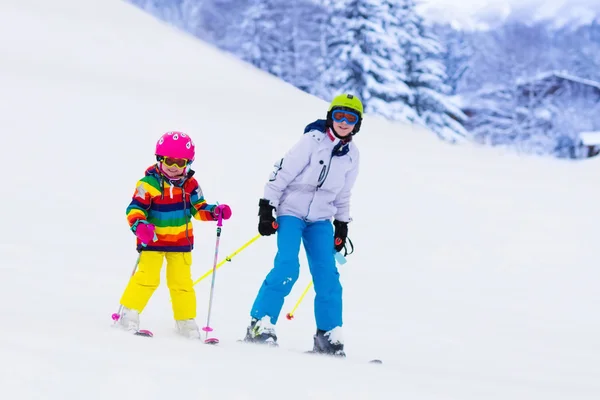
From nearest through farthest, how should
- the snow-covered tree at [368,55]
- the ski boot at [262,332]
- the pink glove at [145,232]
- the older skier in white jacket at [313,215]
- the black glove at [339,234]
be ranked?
the pink glove at [145,232] < the ski boot at [262,332] < the older skier in white jacket at [313,215] < the black glove at [339,234] < the snow-covered tree at [368,55]

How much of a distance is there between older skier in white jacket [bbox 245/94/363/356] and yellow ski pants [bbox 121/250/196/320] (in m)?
0.46

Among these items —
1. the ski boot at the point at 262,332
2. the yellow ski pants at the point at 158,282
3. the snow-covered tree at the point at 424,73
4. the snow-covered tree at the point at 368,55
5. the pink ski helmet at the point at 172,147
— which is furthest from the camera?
the snow-covered tree at the point at 424,73

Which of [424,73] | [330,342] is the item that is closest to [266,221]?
[330,342]

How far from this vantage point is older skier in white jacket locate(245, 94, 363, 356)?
5219 millimetres

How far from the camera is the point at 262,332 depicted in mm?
5148

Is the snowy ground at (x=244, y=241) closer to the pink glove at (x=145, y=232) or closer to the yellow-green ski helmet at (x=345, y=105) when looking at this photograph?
the pink glove at (x=145, y=232)

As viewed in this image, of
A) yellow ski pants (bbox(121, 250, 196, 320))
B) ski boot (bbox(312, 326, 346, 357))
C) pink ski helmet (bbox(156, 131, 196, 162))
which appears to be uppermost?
pink ski helmet (bbox(156, 131, 196, 162))

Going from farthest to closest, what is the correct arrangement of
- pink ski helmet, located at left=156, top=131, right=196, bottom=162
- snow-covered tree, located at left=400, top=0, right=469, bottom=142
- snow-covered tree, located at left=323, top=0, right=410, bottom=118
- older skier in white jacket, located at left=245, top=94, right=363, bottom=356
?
snow-covered tree, located at left=400, top=0, right=469, bottom=142, snow-covered tree, located at left=323, top=0, right=410, bottom=118, older skier in white jacket, located at left=245, top=94, right=363, bottom=356, pink ski helmet, located at left=156, top=131, right=196, bottom=162

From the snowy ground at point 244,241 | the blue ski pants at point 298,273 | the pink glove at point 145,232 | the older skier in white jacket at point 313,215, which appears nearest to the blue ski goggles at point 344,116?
the older skier in white jacket at point 313,215

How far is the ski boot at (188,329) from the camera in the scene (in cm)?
504

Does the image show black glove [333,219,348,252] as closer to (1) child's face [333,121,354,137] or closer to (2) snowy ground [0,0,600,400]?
(1) child's face [333,121,354,137]

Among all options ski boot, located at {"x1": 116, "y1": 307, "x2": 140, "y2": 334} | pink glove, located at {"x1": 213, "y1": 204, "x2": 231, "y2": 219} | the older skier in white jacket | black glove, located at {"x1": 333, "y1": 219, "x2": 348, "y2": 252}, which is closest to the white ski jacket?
the older skier in white jacket

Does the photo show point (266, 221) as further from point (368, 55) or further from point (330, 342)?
point (368, 55)

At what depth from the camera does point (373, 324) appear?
7.35 meters
